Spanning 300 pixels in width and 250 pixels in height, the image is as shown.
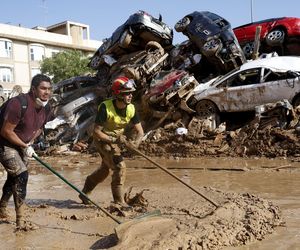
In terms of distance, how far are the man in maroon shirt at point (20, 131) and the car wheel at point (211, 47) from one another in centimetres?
879

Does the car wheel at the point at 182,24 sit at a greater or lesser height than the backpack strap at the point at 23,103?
greater

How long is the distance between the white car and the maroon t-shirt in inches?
298

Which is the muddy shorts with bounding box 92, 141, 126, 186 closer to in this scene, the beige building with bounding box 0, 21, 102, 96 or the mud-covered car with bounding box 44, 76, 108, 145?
the mud-covered car with bounding box 44, 76, 108, 145

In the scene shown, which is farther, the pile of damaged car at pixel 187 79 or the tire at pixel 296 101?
the pile of damaged car at pixel 187 79

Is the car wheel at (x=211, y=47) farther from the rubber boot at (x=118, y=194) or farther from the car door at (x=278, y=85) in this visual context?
the rubber boot at (x=118, y=194)

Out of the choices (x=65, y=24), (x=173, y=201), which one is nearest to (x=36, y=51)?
(x=65, y=24)

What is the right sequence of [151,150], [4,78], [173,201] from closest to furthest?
1. [173,201]
2. [151,150]
3. [4,78]

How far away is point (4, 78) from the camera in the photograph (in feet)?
150

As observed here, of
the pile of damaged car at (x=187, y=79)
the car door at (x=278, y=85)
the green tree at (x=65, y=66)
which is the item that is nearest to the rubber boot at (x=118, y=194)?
the pile of damaged car at (x=187, y=79)

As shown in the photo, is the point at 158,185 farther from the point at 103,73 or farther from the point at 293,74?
the point at 103,73

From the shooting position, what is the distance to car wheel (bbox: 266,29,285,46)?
14.3m

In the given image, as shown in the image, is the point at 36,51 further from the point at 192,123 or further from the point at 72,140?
the point at 192,123

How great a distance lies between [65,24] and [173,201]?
186 ft

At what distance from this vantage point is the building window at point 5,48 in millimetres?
44906
